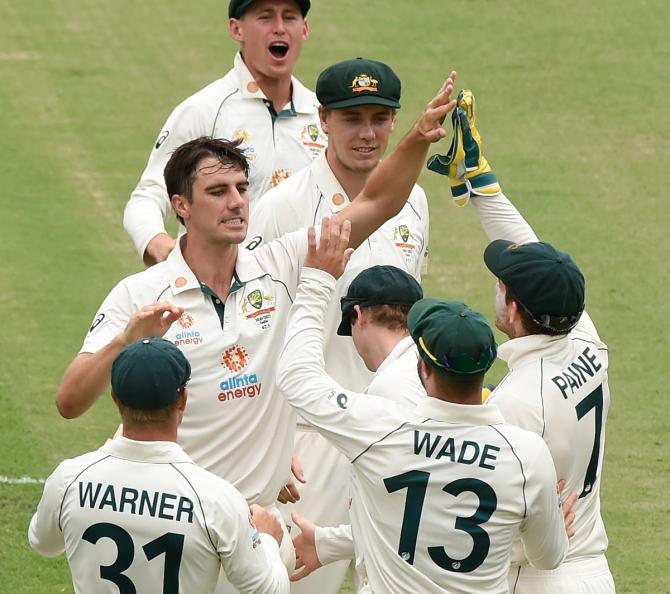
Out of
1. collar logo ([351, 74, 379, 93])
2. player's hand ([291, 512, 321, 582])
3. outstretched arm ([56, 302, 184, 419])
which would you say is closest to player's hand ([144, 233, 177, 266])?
collar logo ([351, 74, 379, 93])

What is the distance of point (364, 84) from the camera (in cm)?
640

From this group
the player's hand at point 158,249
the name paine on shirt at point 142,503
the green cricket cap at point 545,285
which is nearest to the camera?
the name paine on shirt at point 142,503

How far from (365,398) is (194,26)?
11.5 metres

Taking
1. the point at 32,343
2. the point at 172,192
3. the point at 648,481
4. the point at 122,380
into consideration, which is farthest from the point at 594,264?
the point at 122,380

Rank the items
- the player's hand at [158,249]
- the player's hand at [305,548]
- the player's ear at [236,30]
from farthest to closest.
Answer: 1. the player's ear at [236,30]
2. the player's hand at [158,249]
3. the player's hand at [305,548]

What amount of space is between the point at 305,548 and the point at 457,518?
1.10 meters

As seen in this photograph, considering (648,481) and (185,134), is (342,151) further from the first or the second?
(648,481)

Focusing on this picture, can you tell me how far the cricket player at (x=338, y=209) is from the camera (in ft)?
21.0

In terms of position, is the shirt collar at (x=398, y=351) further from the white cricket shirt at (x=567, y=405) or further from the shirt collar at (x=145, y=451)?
the shirt collar at (x=145, y=451)

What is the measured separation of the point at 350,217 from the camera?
18.4 feet

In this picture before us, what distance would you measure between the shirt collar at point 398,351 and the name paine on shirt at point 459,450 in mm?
589

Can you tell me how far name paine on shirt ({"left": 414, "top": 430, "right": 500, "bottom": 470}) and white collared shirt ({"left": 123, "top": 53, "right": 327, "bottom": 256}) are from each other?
8.64 ft

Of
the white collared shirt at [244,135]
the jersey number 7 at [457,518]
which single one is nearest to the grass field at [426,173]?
the white collared shirt at [244,135]

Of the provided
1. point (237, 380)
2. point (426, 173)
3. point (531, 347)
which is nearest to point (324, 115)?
point (237, 380)
